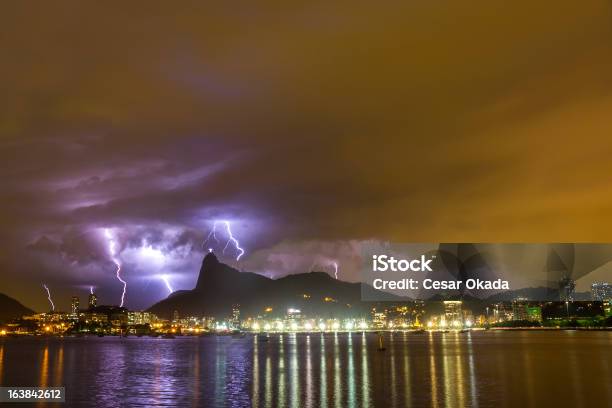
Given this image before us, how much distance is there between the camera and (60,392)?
4897 cm

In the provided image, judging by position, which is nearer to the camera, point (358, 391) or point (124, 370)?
point (358, 391)

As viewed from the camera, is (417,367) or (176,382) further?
(417,367)

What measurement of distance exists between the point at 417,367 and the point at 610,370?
66.2ft

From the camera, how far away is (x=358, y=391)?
4766cm

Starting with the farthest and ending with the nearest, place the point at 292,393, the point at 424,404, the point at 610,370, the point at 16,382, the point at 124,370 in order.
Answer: the point at 124,370 → the point at 610,370 → the point at 16,382 → the point at 292,393 → the point at 424,404

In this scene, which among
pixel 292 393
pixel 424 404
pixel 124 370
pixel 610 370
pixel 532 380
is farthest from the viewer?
pixel 124 370

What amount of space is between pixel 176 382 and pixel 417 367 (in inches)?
1168

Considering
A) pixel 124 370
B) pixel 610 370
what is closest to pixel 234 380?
pixel 124 370

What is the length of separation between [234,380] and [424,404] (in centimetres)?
2288

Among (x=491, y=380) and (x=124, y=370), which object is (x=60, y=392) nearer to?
(x=124, y=370)

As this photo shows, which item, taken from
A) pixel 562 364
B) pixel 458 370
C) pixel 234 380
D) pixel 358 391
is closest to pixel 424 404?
pixel 358 391

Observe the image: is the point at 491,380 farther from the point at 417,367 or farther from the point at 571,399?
the point at 417,367

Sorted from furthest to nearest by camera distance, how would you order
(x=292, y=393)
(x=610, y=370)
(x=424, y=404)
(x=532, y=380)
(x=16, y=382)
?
(x=610, y=370), (x=16, y=382), (x=532, y=380), (x=292, y=393), (x=424, y=404)

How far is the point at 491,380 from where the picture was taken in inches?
2147
